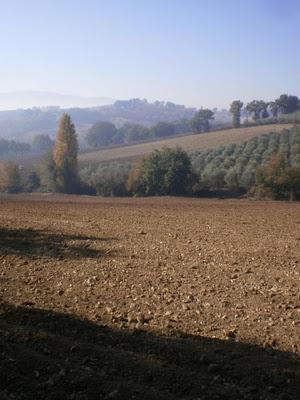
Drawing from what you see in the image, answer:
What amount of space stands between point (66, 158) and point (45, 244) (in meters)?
39.9

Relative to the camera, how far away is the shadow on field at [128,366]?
17.9 feet

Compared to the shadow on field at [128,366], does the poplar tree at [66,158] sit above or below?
above

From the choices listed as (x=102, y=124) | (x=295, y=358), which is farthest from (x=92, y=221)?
(x=102, y=124)

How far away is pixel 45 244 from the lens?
13.8m

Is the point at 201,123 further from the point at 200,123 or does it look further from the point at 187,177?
the point at 187,177

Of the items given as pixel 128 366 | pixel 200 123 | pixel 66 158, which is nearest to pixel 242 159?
pixel 66 158

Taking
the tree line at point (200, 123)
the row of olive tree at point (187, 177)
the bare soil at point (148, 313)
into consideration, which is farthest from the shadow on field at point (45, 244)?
the tree line at point (200, 123)

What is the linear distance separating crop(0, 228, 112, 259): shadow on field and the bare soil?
0.09 feet

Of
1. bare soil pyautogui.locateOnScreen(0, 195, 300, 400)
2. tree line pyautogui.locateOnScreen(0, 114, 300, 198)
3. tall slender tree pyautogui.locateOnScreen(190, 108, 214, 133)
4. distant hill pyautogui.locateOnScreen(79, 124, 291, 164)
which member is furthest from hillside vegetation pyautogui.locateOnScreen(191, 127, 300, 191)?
tall slender tree pyautogui.locateOnScreen(190, 108, 214, 133)

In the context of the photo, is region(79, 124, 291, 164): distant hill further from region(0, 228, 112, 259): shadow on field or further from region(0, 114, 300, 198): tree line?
region(0, 228, 112, 259): shadow on field

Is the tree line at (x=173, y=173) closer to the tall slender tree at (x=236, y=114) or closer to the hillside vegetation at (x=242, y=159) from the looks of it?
the hillside vegetation at (x=242, y=159)

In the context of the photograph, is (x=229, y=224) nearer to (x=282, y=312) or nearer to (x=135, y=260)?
(x=135, y=260)

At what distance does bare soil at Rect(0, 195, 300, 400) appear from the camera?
18.8ft

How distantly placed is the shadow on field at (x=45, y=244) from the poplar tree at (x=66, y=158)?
3635 centimetres
